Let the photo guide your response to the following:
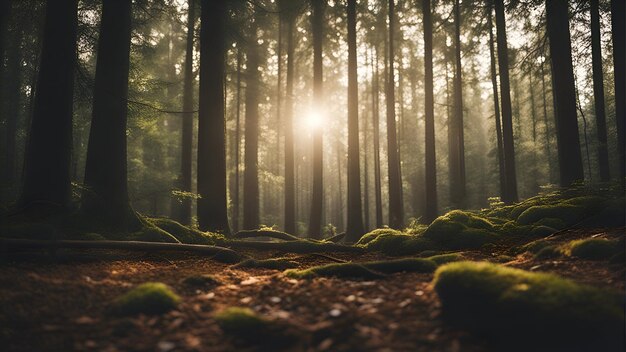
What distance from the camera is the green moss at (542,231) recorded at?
7.09 metres

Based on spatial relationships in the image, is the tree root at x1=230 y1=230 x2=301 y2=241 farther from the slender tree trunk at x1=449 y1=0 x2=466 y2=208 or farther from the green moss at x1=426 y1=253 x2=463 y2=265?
the slender tree trunk at x1=449 y1=0 x2=466 y2=208

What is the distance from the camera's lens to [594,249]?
4746 mm

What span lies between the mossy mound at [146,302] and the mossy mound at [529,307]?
2.67 m

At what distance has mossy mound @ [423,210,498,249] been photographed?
292 inches

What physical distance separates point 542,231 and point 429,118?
9.29m

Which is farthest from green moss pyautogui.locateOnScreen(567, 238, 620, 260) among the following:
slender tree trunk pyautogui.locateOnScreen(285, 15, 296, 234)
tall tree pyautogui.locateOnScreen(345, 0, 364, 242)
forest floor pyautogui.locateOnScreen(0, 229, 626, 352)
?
slender tree trunk pyautogui.locateOnScreen(285, 15, 296, 234)

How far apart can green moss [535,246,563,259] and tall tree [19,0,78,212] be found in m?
8.40

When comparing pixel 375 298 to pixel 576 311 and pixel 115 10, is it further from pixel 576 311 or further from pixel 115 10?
pixel 115 10

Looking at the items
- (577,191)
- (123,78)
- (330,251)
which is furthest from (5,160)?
(577,191)

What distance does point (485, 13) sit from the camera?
58.1 feet

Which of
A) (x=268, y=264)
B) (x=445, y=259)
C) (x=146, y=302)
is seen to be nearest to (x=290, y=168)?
(x=268, y=264)

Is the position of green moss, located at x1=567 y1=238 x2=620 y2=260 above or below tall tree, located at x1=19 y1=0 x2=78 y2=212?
below

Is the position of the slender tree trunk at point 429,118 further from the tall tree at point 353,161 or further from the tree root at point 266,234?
the tree root at point 266,234

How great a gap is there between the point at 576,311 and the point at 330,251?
6.18 m
